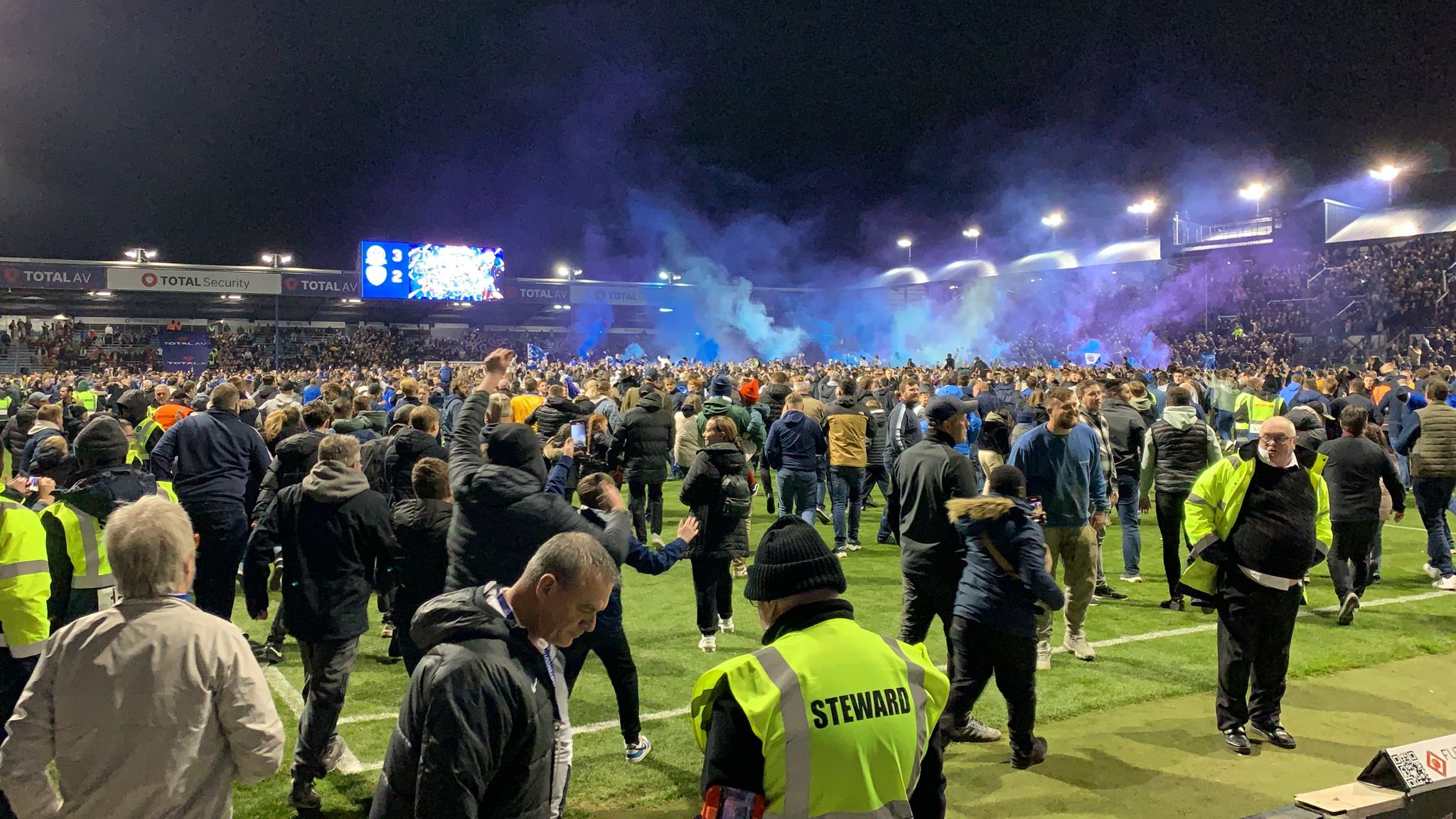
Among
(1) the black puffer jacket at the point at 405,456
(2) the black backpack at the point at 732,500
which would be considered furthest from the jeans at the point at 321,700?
(2) the black backpack at the point at 732,500

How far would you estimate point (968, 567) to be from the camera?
4918 mm

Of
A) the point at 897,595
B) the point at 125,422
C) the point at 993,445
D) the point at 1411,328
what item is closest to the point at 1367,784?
the point at 993,445

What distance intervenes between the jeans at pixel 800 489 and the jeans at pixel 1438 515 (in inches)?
239

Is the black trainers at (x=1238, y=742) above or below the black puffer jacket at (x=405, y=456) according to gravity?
below

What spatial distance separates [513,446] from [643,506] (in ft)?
Result: 20.7

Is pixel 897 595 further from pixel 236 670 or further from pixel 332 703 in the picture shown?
pixel 236 670

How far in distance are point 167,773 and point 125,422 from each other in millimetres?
8922

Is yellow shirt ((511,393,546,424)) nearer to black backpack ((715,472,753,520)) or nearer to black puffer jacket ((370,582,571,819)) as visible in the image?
black backpack ((715,472,753,520))

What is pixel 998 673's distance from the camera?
4.74m

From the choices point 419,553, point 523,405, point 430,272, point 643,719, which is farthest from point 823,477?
point 430,272

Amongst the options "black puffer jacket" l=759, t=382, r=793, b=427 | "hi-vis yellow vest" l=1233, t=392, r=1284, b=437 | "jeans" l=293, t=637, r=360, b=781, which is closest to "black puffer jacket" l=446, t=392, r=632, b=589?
"jeans" l=293, t=637, r=360, b=781

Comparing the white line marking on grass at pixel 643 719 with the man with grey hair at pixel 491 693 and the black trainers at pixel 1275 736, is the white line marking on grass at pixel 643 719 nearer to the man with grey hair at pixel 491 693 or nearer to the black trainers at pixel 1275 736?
the man with grey hair at pixel 491 693

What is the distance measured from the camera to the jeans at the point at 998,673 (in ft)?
15.3

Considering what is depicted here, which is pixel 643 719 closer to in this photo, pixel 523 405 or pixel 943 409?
pixel 943 409
